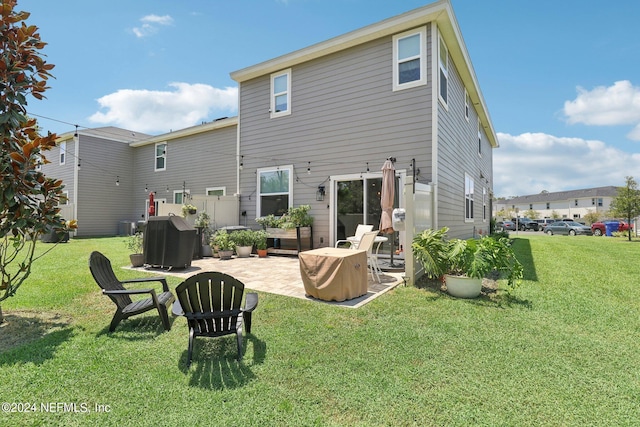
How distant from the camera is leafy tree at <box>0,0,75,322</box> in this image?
3363 millimetres

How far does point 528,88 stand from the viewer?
1332 cm

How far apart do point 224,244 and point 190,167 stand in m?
7.64

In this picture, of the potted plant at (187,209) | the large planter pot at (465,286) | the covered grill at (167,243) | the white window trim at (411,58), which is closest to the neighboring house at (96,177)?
the potted plant at (187,209)

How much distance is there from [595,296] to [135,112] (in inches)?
700

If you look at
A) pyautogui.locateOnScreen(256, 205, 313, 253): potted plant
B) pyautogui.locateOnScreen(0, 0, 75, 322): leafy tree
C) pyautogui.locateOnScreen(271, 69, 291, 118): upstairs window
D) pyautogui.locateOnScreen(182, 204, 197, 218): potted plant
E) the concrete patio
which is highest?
pyautogui.locateOnScreen(271, 69, 291, 118): upstairs window

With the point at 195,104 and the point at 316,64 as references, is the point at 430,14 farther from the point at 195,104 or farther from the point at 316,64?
the point at 195,104

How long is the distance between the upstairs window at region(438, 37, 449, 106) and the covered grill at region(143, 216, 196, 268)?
677 cm

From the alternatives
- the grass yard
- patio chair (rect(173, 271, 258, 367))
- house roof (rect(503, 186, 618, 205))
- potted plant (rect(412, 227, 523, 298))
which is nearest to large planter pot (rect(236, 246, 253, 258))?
the grass yard

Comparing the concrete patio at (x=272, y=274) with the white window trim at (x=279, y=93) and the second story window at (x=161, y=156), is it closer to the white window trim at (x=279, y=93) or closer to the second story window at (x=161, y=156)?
the white window trim at (x=279, y=93)

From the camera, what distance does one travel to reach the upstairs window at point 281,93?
9414 mm

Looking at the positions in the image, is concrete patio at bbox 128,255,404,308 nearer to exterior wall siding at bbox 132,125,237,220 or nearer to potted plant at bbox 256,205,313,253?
potted plant at bbox 256,205,313,253

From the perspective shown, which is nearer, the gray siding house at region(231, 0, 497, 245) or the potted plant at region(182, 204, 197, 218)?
the gray siding house at region(231, 0, 497, 245)

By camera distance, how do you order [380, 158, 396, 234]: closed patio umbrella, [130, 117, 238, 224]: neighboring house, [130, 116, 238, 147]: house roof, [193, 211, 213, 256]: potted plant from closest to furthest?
[380, 158, 396, 234]: closed patio umbrella
[193, 211, 213, 256]: potted plant
[130, 116, 238, 147]: house roof
[130, 117, 238, 224]: neighboring house

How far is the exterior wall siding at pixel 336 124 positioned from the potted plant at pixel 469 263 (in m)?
2.68
